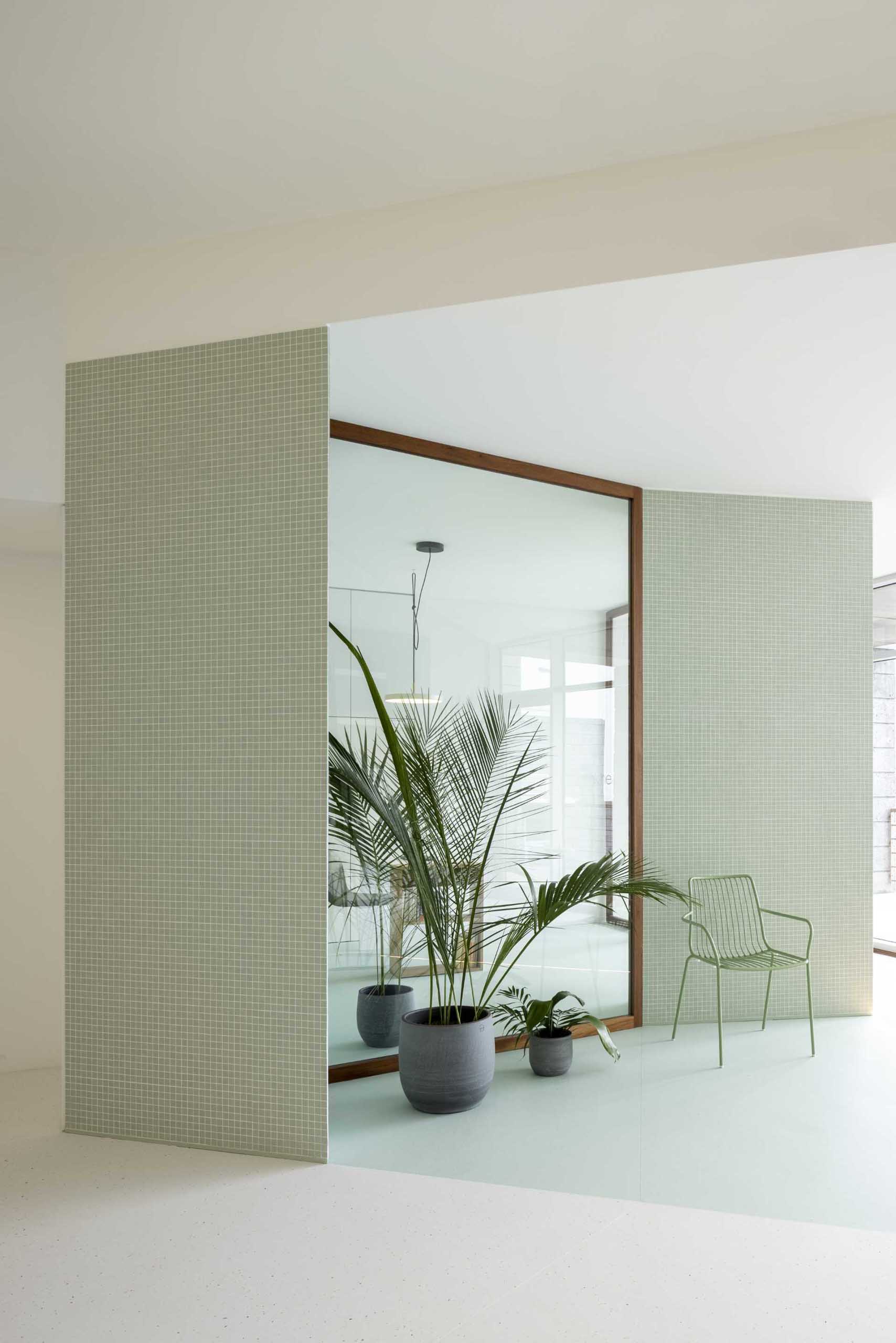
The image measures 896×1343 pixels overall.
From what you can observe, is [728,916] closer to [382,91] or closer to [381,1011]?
[381,1011]

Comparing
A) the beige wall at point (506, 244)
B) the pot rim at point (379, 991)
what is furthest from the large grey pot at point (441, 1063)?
the beige wall at point (506, 244)

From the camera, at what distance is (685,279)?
2.89 m

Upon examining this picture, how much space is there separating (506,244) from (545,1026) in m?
2.96

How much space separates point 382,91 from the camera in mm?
2535

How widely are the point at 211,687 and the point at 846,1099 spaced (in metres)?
2.91

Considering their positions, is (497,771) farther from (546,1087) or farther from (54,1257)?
(54,1257)

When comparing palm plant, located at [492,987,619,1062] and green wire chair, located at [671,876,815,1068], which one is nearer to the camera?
palm plant, located at [492,987,619,1062]

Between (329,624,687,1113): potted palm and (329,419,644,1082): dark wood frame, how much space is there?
0.67m

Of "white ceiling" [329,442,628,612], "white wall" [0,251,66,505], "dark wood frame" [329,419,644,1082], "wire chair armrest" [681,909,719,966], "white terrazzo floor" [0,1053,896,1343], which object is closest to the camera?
"white terrazzo floor" [0,1053,896,1343]

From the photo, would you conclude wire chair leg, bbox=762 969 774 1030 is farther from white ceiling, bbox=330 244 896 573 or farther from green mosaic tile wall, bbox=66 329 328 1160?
green mosaic tile wall, bbox=66 329 328 1160

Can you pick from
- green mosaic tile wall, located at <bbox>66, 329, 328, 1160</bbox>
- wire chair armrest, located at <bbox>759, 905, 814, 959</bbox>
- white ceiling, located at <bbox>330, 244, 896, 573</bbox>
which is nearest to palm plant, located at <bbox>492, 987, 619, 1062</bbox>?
wire chair armrest, located at <bbox>759, 905, 814, 959</bbox>

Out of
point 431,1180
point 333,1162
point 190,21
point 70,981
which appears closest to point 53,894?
point 70,981

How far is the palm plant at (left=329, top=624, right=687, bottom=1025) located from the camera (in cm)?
354

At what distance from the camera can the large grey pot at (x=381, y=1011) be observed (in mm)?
3951
